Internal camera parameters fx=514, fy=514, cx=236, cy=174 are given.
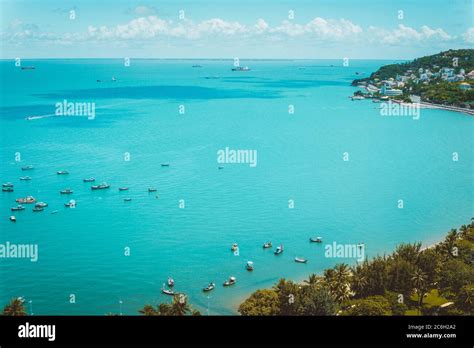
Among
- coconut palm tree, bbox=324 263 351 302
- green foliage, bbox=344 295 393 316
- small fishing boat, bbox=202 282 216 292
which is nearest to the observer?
green foliage, bbox=344 295 393 316

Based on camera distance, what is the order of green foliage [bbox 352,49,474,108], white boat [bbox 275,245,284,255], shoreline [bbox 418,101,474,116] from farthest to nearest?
green foliage [bbox 352,49,474,108] → shoreline [bbox 418,101,474,116] → white boat [bbox 275,245,284,255]

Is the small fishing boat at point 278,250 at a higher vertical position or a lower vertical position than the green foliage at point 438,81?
lower

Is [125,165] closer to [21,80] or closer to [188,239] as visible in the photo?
[188,239]

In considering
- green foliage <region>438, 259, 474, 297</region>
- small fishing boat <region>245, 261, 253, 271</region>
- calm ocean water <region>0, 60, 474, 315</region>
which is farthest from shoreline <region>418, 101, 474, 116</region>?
green foliage <region>438, 259, 474, 297</region>

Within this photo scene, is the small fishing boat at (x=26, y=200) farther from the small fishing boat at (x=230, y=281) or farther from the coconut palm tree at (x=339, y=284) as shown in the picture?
the coconut palm tree at (x=339, y=284)

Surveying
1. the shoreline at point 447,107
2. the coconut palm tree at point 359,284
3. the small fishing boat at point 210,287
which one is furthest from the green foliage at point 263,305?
the shoreline at point 447,107

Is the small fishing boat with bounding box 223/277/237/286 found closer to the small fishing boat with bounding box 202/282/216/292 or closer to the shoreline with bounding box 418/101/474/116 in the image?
the small fishing boat with bounding box 202/282/216/292

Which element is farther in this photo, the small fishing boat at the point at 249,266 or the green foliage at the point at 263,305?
the small fishing boat at the point at 249,266
